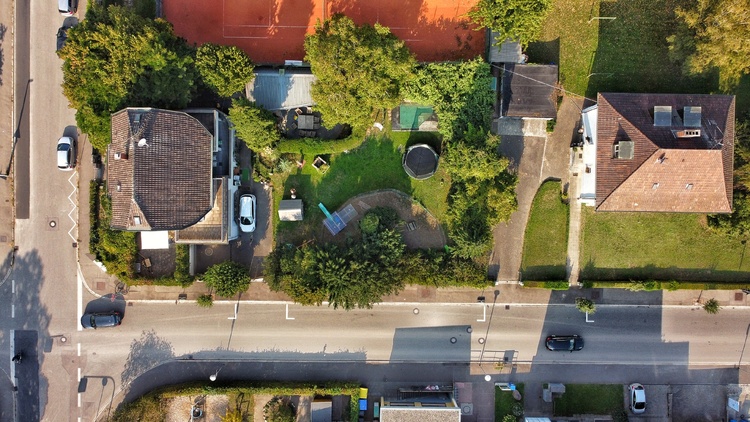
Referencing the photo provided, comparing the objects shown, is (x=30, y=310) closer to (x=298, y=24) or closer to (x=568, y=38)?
(x=298, y=24)

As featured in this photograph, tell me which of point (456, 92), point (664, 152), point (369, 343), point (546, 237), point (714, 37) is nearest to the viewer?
point (664, 152)

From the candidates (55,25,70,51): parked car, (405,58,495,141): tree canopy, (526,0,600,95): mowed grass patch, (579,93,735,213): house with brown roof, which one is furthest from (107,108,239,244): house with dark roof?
(579,93,735,213): house with brown roof

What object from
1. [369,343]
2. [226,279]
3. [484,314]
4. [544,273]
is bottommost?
[369,343]

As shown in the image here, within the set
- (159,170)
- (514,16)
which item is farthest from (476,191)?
(159,170)

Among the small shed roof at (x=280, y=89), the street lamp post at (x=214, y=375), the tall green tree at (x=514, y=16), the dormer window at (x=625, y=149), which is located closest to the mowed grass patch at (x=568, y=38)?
the tall green tree at (x=514, y=16)

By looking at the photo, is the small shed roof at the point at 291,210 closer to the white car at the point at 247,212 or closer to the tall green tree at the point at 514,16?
the white car at the point at 247,212

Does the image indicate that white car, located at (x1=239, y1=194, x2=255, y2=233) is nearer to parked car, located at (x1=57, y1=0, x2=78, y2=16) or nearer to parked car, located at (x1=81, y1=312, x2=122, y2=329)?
parked car, located at (x1=81, y1=312, x2=122, y2=329)

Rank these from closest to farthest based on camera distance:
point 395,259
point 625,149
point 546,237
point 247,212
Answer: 1. point 625,149
2. point 395,259
3. point 247,212
4. point 546,237
